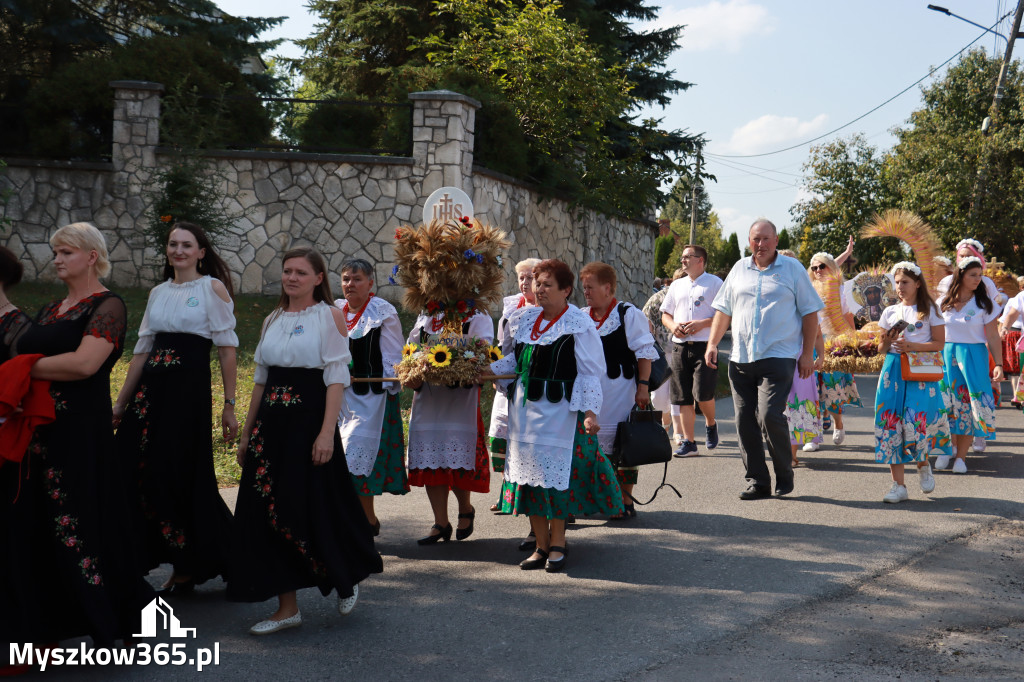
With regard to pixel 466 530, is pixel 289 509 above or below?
above

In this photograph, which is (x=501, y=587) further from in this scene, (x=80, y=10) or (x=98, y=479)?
(x=80, y=10)

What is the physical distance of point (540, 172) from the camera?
1945 centimetres

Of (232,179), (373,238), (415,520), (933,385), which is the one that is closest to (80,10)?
(232,179)

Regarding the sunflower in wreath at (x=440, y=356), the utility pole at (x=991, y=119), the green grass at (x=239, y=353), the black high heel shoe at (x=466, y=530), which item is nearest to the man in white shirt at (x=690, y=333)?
the green grass at (x=239, y=353)

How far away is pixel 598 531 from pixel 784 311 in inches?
94.0

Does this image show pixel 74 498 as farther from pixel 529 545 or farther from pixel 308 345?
pixel 529 545

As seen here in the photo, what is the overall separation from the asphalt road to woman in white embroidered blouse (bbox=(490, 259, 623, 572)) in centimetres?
35

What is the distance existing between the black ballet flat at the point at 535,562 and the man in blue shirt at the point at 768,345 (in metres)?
2.55

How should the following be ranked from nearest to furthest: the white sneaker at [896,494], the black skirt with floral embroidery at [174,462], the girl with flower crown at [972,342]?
the black skirt with floral embroidery at [174,462], the white sneaker at [896,494], the girl with flower crown at [972,342]

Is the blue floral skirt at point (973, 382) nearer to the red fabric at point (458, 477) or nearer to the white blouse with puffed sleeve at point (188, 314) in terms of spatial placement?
the red fabric at point (458, 477)

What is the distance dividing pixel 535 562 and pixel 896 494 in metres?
3.41

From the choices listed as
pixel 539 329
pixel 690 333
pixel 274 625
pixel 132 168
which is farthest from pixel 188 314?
pixel 132 168

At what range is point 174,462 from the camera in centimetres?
506

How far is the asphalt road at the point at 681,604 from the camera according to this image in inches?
171
